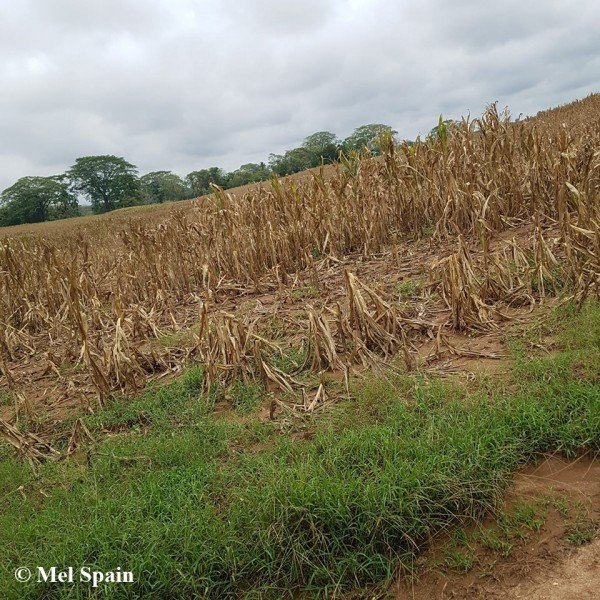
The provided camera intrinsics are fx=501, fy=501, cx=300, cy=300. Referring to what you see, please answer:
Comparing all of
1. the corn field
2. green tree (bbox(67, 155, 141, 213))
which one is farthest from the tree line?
the corn field

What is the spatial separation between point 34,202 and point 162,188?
2176cm

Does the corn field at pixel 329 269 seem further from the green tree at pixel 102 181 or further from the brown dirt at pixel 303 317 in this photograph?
the green tree at pixel 102 181

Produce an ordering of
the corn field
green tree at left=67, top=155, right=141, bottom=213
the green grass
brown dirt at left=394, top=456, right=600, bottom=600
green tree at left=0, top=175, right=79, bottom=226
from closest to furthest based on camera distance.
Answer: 1. brown dirt at left=394, top=456, right=600, bottom=600
2. the green grass
3. the corn field
4. green tree at left=0, top=175, right=79, bottom=226
5. green tree at left=67, top=155, right=141, bottom=213

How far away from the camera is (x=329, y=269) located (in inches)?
257

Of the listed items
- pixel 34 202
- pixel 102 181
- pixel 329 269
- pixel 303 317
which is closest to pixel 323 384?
pixel 303 317

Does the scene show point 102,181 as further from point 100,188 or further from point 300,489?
point 300,489

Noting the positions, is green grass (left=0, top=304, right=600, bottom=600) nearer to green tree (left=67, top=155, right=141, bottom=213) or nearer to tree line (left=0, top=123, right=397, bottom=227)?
tree line (left=0, top=123, right=397, bottom=227)

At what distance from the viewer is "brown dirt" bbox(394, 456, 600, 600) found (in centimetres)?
210

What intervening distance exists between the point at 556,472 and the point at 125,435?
9.33 ft

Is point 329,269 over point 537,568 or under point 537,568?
over

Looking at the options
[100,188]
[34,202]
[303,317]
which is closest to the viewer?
[303,317]

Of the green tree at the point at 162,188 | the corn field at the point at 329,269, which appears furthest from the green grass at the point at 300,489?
the green tree at the point at 162,188

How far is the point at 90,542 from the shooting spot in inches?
101

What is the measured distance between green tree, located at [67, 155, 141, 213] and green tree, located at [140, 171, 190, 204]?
3.88 metres
